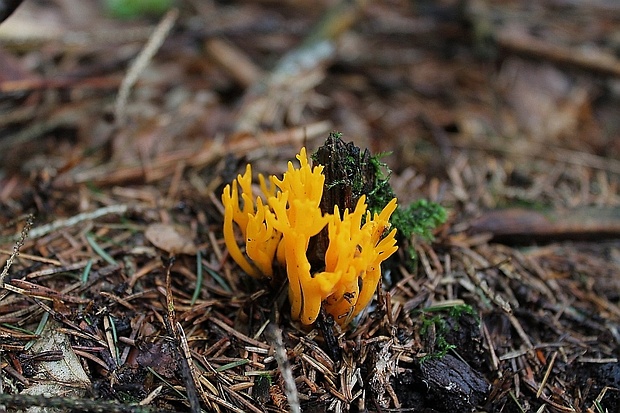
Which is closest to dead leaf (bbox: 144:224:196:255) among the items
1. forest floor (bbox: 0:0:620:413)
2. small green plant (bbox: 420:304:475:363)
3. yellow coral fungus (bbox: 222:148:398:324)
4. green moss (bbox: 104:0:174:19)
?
forest floor (bbox: 0:0:620:413)

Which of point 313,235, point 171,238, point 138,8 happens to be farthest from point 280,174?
point 138,8

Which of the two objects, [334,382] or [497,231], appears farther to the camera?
[497,231]

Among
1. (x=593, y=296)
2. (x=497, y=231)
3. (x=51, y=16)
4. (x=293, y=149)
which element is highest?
(x=51, y=16)

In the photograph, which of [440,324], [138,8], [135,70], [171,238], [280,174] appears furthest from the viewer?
[138,8]

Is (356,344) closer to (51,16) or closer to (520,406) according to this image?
(520,406)

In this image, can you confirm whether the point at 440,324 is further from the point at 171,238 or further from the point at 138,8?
the point at 138,8

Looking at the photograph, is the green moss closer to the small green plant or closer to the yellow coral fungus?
the yellow coral fungus

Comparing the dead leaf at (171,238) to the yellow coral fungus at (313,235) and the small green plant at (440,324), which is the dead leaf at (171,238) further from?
the small green plant at (440,324)

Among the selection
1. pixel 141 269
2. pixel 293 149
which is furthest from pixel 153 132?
pixel 141 269
